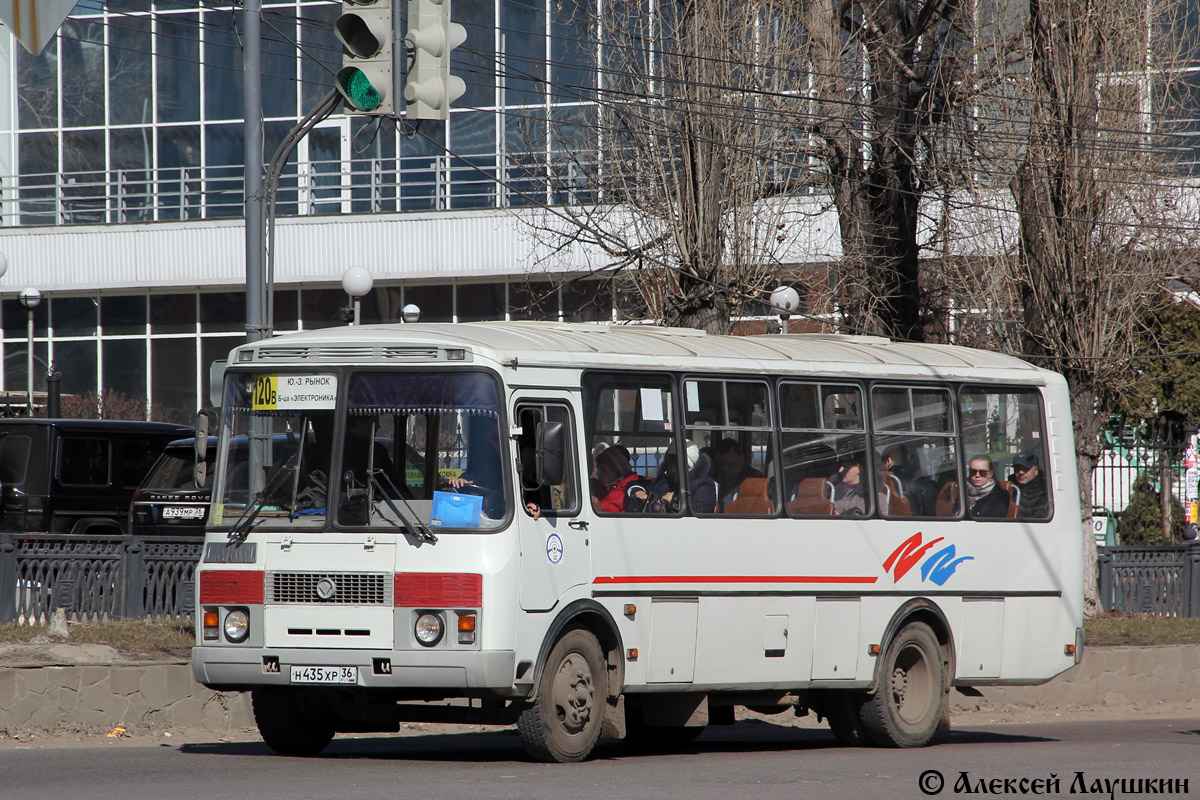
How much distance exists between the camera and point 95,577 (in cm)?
1550

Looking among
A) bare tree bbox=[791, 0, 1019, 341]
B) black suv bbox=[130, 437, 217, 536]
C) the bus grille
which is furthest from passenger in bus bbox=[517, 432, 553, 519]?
bare tree bbox=[791, 0, 1019, 341]

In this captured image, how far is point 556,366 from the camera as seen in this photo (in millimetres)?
10930

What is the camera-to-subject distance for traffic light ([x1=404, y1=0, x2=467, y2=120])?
1130 cm

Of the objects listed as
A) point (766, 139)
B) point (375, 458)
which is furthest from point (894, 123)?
point (375, 458)

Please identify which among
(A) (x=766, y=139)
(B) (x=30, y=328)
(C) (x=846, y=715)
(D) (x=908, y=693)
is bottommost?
(C) (x=846, y=715)

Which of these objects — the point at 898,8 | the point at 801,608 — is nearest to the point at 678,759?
the point at 801,608

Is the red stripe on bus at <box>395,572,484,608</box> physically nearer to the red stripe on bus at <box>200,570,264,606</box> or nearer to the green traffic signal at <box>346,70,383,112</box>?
the red stripe on bus at <box>200,570,264,606</box>

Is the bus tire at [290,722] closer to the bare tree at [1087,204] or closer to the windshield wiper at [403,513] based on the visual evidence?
the windshield wiper at [403,513]

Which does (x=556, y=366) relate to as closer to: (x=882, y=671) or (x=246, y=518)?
(x=246, y=518)

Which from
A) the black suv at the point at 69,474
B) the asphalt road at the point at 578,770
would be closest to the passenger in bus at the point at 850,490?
the asphalt road at the point at 578,770

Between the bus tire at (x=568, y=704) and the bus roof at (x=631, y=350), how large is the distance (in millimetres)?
1791

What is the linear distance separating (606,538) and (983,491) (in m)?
3.98

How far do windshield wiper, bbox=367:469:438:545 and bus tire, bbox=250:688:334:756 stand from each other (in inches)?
63.8

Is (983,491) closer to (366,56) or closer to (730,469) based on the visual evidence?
(730,469)
